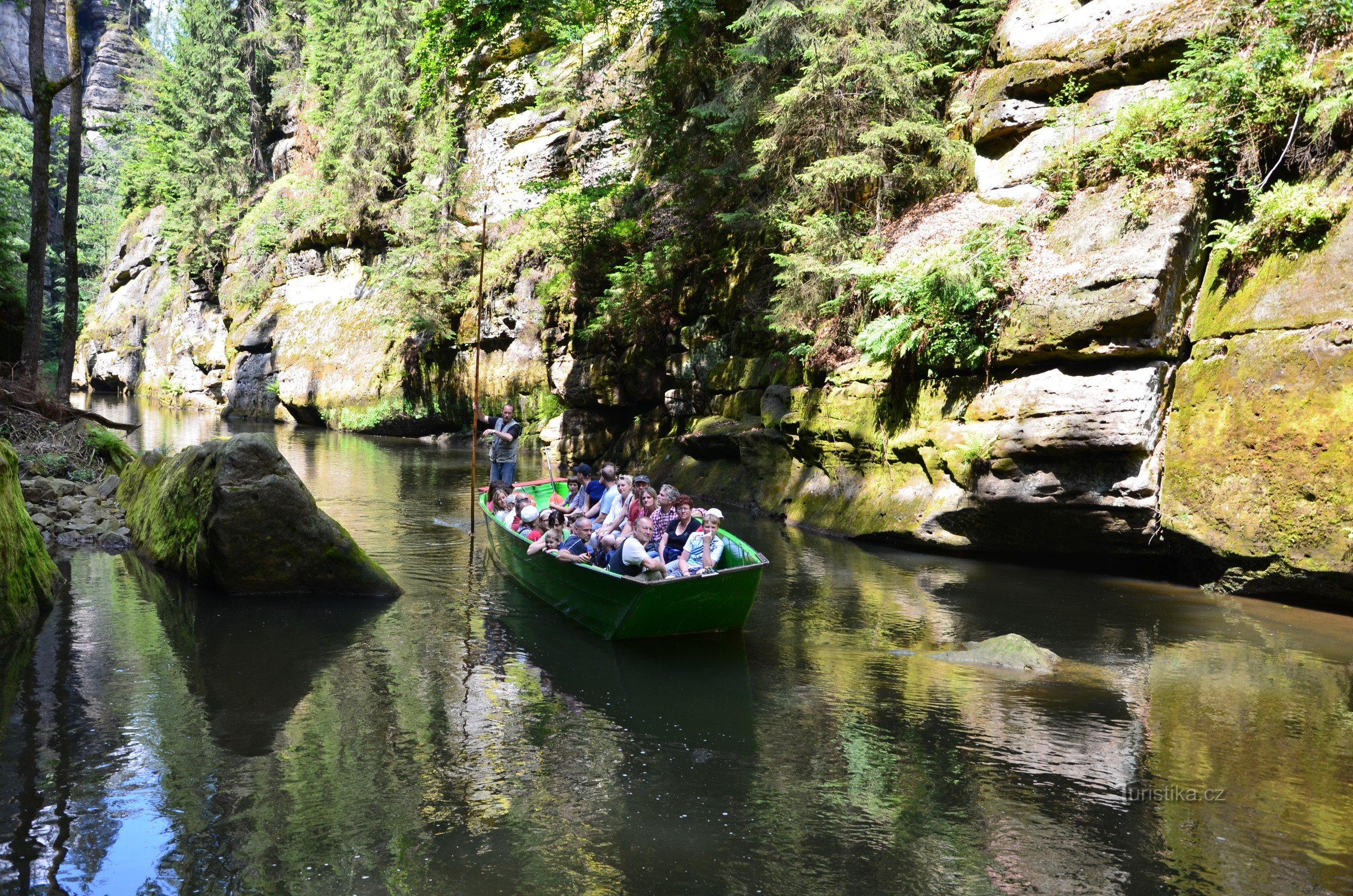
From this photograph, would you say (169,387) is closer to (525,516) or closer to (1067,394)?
(525,516)

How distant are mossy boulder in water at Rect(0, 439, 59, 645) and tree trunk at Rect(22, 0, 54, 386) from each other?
738 centimetres

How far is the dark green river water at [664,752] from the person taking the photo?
4898mm

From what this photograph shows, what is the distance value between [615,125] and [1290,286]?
867 inches

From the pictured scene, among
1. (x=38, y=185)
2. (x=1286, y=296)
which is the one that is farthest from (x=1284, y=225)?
(x=38, y=185)

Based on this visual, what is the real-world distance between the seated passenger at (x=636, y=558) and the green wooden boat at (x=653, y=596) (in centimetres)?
19

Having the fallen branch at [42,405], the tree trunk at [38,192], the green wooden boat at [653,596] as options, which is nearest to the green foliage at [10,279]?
the tree trunk at [38,192]

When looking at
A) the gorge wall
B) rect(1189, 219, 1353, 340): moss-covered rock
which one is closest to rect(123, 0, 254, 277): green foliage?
the gorge wall

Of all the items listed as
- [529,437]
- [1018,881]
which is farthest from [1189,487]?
[529,437]

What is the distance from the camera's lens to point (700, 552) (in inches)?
363

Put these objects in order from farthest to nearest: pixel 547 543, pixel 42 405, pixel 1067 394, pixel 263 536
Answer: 1. pixel 42 405
2. pixel 1067 394
3. pixel 263 536
4. pixel 547 543

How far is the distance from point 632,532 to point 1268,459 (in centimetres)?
729

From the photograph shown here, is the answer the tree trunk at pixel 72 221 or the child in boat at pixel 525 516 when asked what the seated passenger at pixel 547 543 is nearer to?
the child in boat at pixel 525 516

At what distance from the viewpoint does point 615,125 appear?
95.4ft

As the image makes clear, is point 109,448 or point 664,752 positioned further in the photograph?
point 109,448
